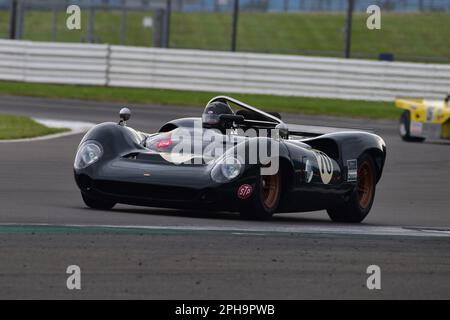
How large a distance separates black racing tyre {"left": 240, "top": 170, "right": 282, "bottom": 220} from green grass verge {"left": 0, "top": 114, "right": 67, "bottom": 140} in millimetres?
7742

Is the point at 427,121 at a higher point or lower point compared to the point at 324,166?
lower

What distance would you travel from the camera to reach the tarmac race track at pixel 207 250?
658cm

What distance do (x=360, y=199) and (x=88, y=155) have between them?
2.67m

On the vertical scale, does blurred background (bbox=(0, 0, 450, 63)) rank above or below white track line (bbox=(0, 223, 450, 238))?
above

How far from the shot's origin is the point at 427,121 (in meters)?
20.4

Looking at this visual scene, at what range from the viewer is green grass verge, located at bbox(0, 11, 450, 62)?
44500 millimetres

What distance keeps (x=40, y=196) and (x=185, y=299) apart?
18.1ft

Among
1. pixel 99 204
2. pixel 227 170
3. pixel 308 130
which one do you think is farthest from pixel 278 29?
pixel 227 170

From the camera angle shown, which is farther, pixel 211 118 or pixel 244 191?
pixel 211 118

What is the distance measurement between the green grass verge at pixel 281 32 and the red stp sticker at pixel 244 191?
31.4 metres

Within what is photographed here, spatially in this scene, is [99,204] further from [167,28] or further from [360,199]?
[167,28]

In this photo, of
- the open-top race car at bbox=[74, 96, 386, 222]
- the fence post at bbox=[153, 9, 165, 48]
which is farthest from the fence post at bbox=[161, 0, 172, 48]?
the open-top race car at bbox=[74, 96, 386, 222]

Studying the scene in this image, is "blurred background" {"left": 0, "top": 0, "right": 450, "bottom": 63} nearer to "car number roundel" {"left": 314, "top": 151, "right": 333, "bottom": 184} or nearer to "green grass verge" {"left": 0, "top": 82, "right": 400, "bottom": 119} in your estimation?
"green grass verge" {"left": 0, "top": 82, "right": 400, "bottom": 119}

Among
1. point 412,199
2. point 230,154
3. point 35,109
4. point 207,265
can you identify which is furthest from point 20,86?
point 207,265
